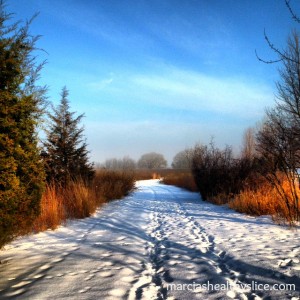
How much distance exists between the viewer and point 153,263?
438cm

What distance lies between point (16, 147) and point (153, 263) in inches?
96.9

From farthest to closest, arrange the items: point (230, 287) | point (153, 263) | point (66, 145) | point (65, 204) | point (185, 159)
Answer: point (185, 159)
point (66, 145)
point (65, 204)
point (153, 263)
point (230, 287)

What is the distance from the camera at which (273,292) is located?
129 inches

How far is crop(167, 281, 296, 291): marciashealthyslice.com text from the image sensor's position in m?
3.38

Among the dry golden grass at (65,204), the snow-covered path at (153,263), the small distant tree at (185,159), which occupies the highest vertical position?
the small distant tree at (185,159)

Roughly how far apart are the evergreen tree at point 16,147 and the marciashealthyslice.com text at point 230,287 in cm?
224

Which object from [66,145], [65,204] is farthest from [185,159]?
[65,204]

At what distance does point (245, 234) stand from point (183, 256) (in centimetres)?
219

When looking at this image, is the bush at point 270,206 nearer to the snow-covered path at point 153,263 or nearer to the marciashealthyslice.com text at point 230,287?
the snow-covered path at point 153,263

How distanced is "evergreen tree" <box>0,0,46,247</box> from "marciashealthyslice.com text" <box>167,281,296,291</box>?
224 cm

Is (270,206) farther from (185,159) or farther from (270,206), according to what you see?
(185,159)

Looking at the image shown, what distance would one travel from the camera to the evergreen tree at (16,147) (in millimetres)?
3859

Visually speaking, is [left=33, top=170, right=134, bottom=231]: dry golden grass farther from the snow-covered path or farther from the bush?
the bush

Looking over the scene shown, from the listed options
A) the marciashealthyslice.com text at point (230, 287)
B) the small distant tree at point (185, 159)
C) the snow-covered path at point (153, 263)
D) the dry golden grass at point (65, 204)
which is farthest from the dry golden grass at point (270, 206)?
the small distant tree at point (185, 159)
